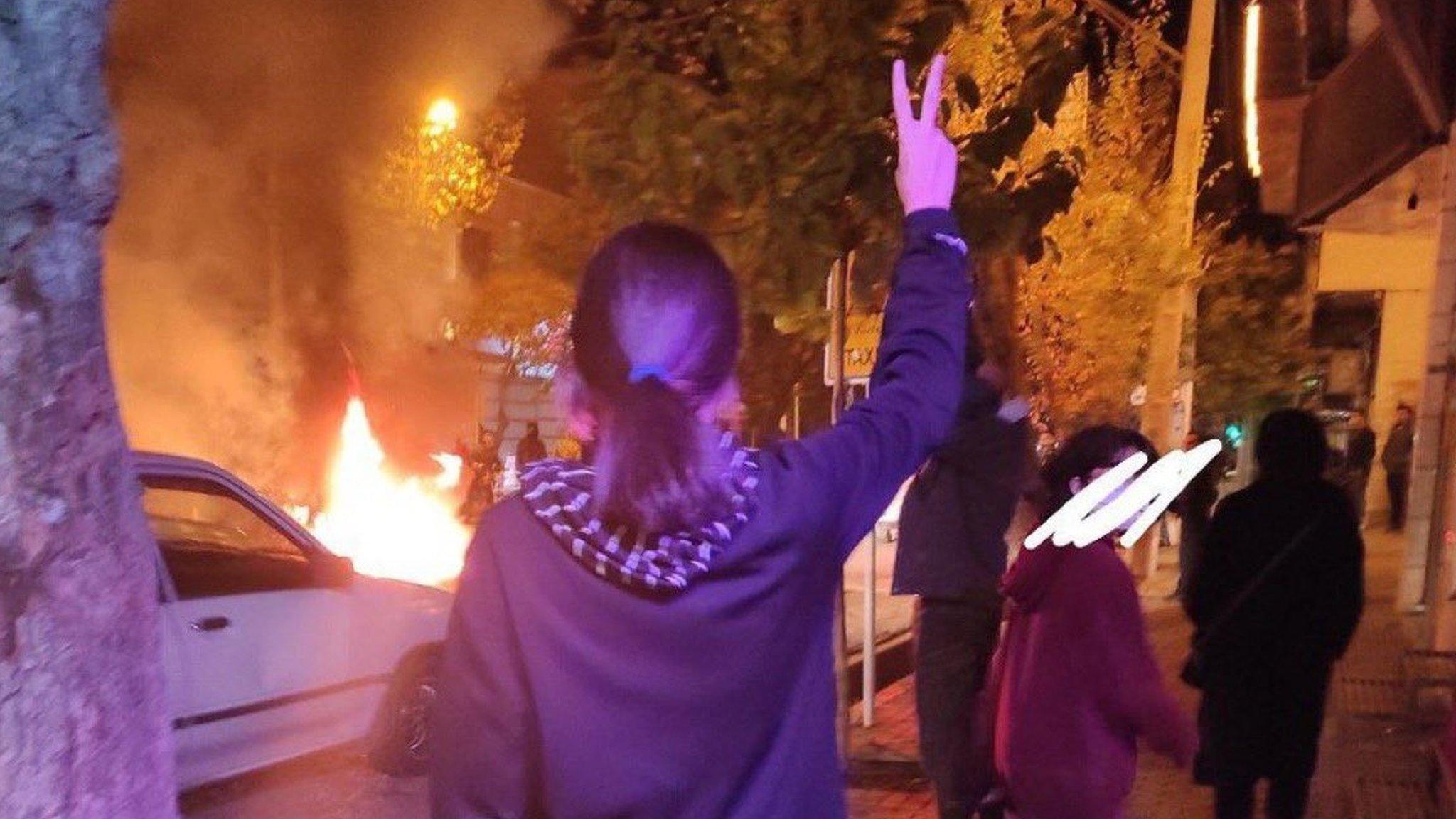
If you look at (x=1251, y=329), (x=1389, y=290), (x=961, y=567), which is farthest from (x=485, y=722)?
(x=1251, y=329)

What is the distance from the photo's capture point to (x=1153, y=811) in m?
5.66

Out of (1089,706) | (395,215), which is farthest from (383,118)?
(1089,706)

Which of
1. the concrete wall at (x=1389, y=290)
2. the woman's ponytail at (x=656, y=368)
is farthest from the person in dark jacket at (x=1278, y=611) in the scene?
the concrete wall at (x=1389, y=290)

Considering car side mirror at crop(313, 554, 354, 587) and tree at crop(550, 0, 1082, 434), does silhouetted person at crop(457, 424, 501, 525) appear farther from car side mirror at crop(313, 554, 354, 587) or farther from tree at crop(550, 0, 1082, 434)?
tree at crop(550, 0, 1082, 434)

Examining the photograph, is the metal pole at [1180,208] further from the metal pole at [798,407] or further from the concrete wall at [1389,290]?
the metal pole at [798,407]

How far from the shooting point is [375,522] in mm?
15188

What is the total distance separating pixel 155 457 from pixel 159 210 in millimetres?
9737

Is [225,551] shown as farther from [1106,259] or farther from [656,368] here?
[1106,259]

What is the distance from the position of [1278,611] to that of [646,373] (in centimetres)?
349

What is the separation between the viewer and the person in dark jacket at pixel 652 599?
57.4 inches

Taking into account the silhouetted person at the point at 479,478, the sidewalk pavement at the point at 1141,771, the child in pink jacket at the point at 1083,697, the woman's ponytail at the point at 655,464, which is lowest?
the silhouetted person at the point at 479,478

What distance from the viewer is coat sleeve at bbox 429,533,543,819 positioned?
145 cm

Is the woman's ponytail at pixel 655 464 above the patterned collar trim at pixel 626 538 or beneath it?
above

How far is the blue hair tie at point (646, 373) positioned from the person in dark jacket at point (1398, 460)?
1607 cm
